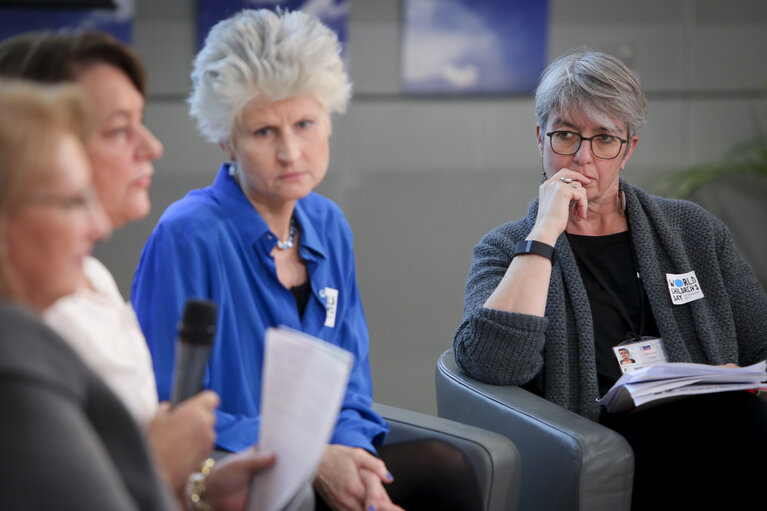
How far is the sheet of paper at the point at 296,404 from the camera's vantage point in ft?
3.52

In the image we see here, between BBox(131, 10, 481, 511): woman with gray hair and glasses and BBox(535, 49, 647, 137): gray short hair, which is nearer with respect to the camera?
BBox(131, 10, 481, 511): woman with gray hair and glasses

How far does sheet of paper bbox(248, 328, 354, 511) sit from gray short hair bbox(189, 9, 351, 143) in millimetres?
743

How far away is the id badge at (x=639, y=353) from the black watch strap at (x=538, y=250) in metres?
0.30

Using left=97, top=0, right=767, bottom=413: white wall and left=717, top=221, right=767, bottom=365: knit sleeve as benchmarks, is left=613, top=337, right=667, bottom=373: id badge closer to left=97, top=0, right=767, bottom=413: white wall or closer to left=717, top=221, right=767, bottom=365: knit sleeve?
left=717, top=221, right=767, bottom=365: knit sleeve

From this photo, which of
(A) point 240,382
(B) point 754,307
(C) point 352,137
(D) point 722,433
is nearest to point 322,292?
(A) point 240,382

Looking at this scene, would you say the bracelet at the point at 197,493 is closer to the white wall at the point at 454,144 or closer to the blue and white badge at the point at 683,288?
the blue and white badge at the point at 683,288

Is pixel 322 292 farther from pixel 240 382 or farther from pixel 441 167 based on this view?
pixel 441 167

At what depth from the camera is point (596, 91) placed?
2.39 metres

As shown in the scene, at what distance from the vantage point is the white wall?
3.98 m

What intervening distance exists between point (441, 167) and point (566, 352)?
189 cm

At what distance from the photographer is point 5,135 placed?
87cm

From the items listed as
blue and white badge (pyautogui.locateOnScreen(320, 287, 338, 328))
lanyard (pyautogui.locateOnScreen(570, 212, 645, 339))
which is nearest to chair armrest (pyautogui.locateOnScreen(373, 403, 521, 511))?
blue and white badge (pyautogui.locateOnScreen(320, 287, 338, 328))

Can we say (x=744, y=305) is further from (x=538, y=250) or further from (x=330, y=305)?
(x=330, y=305)

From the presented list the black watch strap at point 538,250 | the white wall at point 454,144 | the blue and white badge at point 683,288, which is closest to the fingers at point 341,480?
the black watch strap at point 538,250
